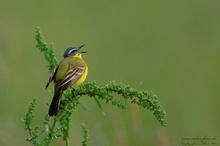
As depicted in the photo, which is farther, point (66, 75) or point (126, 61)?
point (126, 61)

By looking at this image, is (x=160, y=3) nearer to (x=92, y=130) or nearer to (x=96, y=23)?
(x=96, y=23)

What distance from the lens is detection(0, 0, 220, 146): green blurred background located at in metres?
6.88

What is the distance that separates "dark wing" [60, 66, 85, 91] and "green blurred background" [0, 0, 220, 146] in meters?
0.55

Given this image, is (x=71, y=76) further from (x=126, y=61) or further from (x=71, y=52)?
(x=126, y=61)

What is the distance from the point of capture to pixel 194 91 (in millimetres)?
8203

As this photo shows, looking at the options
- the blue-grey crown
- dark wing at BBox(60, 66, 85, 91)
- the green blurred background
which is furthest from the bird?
Answer: the green blurred background

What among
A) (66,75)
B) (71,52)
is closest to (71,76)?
(66,75)

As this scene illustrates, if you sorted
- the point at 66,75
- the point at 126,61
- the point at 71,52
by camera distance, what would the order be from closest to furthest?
the point at 66,75
the point at 71,52
the point at 126,61

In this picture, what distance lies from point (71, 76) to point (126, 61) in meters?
3.90

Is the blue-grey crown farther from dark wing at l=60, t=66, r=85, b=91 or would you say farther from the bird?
dark wing at l=60, t=66, r=85, b=91

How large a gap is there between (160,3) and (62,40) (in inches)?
69.8

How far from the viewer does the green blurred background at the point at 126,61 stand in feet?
22.6

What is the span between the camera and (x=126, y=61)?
30.8ft

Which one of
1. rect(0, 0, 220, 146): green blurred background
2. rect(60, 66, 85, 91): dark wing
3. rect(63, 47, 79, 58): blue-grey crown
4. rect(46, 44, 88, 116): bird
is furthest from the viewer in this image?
rect(0, 0, 220, 146): green blurred background
